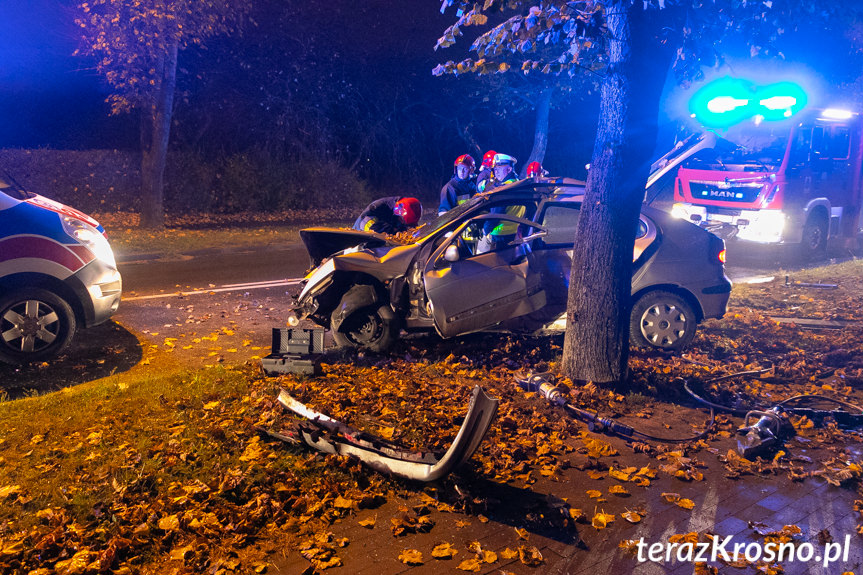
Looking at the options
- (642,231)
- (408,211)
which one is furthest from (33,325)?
(642,231)

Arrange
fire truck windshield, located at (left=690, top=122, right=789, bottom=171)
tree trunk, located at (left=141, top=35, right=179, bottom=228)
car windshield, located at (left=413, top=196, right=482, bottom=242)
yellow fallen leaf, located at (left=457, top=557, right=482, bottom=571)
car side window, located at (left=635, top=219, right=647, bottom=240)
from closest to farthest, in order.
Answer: yellow fallen leaf, located at (left=457, top=557, right=482, bottom=571) → car windshield, located at (left=413, top=196, right=482, bottom=242) → car side window, located at (left=635, top=219, right=647, bottom=240) → fire truck windshield, located at (left=690, top=122, right=789, bottom=171) → tree trunk, located at (left=141, top=35, right=179, bottom=228)

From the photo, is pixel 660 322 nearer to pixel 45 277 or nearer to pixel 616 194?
pixel 616 194

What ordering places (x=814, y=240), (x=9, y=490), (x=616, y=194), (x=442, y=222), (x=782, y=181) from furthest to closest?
1. (x=814, y=240)
2. (x=782, y=181)
3. (x=442, y=222)
4. (x=616, y=194)
5. (x=9, y=490)

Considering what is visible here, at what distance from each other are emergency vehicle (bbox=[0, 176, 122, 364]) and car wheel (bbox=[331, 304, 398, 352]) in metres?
2.41

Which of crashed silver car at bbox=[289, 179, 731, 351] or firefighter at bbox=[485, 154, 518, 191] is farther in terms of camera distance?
firefighter at bbox=[485, 154, 518, 191]

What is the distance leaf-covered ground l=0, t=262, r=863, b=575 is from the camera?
3.61m

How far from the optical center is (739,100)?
8961 mm

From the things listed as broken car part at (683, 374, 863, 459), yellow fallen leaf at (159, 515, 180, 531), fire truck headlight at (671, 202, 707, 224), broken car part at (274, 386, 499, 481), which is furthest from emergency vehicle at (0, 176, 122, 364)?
fire truck headlight at (671, 202, 707, 224)

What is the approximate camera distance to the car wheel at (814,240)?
14727 millimetres

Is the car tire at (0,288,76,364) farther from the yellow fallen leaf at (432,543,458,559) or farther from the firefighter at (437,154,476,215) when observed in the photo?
the firefighter at (437,154,476,215)

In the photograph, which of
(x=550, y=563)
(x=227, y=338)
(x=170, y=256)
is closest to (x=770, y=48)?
(x=550, y=563)

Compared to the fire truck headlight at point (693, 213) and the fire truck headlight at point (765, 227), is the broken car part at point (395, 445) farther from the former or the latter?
the fire truck headlight at point (693, 213)

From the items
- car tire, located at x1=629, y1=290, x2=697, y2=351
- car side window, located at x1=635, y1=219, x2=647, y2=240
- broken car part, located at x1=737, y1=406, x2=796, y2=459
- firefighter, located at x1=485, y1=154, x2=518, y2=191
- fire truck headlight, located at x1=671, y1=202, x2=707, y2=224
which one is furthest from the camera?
fire truck headlight, located at x1=671, y1=202, x2=707, y2=224

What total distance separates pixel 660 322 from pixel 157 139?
1407cm
